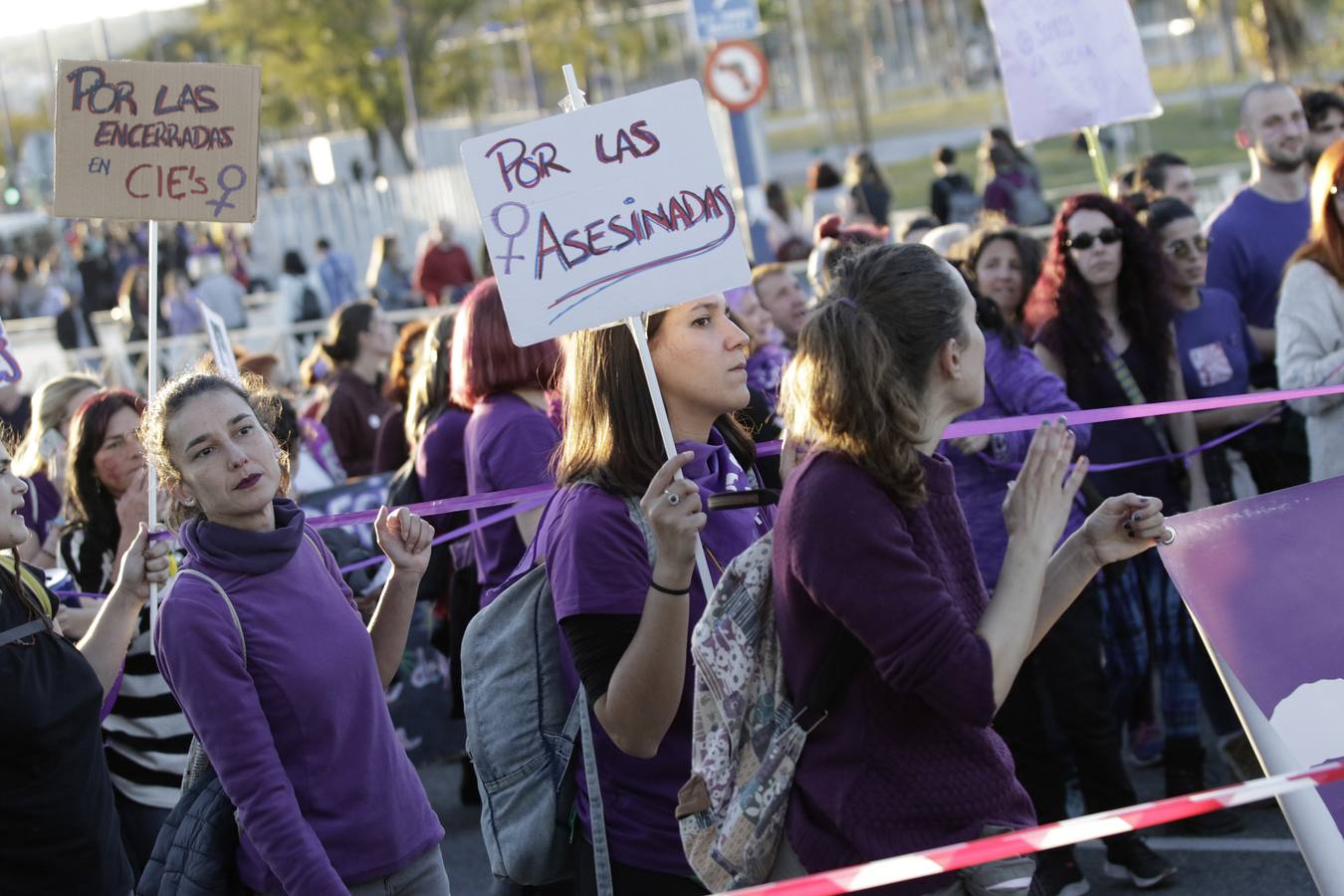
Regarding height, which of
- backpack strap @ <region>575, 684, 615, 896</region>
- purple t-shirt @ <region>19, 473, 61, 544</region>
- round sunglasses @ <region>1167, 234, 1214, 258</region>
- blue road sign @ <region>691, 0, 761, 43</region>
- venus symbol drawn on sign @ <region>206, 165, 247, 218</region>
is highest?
blue road sign @ <region>691, 0, 761, 43</region>

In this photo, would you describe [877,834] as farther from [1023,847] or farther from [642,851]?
[642,851]

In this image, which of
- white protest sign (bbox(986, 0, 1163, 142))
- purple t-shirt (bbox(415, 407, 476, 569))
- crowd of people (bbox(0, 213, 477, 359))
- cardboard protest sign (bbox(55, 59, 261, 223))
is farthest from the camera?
crowd of people (bbox(0, 213, 477, 359))

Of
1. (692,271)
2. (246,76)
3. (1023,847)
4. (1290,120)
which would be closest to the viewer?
(1023,847)

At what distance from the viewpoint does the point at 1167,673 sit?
5883mm

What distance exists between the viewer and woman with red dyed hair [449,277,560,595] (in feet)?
16.1

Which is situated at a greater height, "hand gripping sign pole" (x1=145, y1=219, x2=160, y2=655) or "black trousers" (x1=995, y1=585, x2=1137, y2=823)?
"hand gripping sign pole" (x1=145, y1=219, x2=160, y2=655)

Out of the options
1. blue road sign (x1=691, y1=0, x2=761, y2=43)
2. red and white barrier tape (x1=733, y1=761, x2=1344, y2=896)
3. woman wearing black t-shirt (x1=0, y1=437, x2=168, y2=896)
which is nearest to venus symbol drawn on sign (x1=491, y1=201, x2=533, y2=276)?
woman wearing black t-shirt (x1=0, y1=437, x2=168, y2=896)

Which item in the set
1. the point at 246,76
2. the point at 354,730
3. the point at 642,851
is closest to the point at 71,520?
the point at 246,76

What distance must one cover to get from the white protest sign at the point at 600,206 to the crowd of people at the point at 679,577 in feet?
0.49

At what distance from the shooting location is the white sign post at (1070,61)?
7098mm

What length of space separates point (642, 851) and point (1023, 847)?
93 cm

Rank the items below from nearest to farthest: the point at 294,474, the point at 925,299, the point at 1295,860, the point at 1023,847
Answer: the point at 1023,847 → the point at 925,299 → the point at 1295,860 → the point at 294,474

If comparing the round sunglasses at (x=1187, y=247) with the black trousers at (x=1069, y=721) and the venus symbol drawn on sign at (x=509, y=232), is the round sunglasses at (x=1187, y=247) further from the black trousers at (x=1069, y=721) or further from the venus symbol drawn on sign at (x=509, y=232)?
the venus symbol drawn on sign at (x=509, y=232)

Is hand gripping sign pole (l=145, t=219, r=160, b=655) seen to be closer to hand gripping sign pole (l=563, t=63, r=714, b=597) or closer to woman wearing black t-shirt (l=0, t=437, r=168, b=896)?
woman wearing black t-shirt (l=0, t=437, r=168, b=896)
